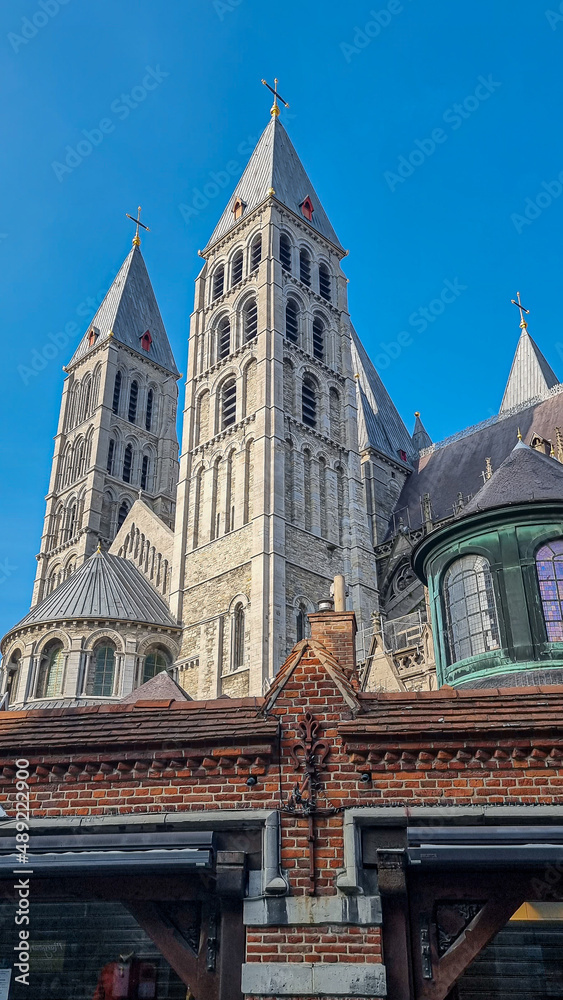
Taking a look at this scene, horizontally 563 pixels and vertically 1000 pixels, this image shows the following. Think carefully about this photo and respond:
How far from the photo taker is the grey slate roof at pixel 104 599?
105 ft

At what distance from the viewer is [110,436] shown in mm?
52969

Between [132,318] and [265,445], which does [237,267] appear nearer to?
[265,445]

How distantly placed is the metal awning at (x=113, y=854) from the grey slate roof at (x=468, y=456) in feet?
115

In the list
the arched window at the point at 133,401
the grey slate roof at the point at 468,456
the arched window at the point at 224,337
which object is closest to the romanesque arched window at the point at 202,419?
the arched window at the point at 224,337

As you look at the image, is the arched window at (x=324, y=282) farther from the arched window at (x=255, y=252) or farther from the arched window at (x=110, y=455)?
the arched window at (x=110, y=455)

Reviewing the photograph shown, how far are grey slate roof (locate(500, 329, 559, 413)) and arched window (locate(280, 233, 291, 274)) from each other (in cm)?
1604

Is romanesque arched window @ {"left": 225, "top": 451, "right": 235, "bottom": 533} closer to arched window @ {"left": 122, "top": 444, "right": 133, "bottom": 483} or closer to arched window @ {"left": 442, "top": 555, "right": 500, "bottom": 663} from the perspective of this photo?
arched window @ {"left": 122, "top": 444, "right": 133, "bottom": 483}

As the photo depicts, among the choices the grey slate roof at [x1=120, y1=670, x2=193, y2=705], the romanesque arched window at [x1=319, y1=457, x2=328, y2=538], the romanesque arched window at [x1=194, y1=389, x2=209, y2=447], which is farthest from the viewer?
the romanesque arched window at [x1=194, y1=389, x2=209, y2=447]

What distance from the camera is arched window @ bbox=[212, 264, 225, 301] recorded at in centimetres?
4403

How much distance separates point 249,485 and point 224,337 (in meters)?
10.1

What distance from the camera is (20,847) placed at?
21.9 ft

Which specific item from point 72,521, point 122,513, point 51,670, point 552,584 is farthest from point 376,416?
point 552,584

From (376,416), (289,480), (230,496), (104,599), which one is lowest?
(104,599)

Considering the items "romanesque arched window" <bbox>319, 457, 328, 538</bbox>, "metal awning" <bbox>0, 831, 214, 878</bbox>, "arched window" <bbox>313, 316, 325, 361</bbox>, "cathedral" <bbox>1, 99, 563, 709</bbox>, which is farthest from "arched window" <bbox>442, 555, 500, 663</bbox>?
"arched window" <bbox>313, 316, 325, 361</bbox>
